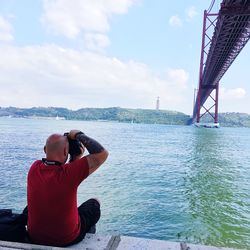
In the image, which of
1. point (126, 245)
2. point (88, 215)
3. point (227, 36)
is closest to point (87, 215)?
point (88, 215)

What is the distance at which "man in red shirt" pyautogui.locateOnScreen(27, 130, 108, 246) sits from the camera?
1.95 metres

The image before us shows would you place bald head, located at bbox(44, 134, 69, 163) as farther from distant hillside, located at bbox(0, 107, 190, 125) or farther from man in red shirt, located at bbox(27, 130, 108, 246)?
distant hillside, located at bbox(0, 107, 190, 125)

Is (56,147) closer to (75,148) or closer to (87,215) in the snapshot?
(75,148)

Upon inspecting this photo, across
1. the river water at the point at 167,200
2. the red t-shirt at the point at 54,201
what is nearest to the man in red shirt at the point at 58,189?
the red t-shirt at the point at 54,201

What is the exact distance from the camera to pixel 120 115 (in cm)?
12712

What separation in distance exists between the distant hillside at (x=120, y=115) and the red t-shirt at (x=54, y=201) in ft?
337

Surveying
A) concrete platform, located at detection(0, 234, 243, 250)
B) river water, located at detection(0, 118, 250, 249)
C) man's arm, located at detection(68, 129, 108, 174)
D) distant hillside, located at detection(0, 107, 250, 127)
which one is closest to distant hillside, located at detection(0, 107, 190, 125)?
distant hillside, located at detection(0, 107, 250, 127)

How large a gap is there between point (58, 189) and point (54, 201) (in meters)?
0.09

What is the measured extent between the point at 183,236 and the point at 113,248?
2.86m

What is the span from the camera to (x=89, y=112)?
134 metres

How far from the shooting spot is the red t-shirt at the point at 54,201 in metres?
1.94

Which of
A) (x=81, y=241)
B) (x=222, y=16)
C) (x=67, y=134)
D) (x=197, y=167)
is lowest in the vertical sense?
(x=197, y=167)

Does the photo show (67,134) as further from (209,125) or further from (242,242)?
(209,125)

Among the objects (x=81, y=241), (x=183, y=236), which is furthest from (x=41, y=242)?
(x=183, y=236)
